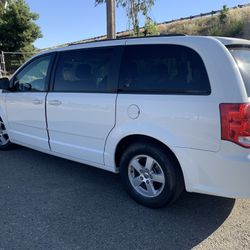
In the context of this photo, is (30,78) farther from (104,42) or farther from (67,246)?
(67,246)

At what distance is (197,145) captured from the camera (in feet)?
11.0

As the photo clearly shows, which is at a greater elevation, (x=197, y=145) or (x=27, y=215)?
(x=197, y=145)

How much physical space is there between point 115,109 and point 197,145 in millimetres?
1042

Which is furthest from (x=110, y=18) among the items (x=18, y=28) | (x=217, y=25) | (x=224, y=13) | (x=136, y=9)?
(x=224, y=13)

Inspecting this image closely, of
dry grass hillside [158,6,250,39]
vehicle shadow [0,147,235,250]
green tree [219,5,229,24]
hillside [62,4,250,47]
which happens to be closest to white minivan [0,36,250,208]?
vehicle shadow [0,147,235,250]

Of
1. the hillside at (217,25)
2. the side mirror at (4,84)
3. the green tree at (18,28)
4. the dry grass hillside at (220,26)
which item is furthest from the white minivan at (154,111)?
the green tree at (18,28)

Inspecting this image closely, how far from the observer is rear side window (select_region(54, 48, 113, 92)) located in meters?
4.22

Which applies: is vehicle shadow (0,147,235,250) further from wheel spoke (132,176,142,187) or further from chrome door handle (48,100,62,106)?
chrome door handle (48,100,62,106)

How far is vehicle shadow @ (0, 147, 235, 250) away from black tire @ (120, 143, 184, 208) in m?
0.12

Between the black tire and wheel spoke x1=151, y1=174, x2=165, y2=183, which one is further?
wheel spoke x1=151, y1=174, x2=165, y2=183

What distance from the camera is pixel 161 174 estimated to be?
3775 millimetres

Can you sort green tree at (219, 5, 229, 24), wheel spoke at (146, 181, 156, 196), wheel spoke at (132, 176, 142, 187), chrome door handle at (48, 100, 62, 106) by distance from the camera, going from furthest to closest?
1. green tree at (219, 5, 229, 24)
2. chrome door handle at (48, 100, 62, 106)
3. wheel spoke at (132, 176, 142, 187)
4. wheel spoke at (146, 181, 156, 196)

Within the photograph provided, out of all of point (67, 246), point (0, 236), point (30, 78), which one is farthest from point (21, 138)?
point (67, 246)

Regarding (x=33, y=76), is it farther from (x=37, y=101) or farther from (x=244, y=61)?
(x=244, y=61)
